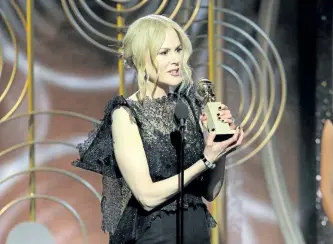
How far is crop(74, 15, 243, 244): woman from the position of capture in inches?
53.6

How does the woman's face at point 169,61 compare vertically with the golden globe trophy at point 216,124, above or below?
above

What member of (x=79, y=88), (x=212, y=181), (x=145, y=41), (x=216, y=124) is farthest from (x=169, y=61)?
(x=79, y=88)

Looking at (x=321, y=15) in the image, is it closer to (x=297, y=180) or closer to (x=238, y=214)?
(x=297, y=180)

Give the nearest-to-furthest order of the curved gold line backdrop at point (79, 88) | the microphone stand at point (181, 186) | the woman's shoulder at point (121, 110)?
1. the microphone stand at point (181, 186)
2. the woman's shoulder at point (121, 110)
3. the curved gold line backdrop at point (79, 88)

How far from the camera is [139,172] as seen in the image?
136 centimetres

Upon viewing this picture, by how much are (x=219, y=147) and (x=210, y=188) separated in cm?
19

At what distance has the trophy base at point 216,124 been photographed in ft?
4.27

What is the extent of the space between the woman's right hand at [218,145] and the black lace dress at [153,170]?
0.38 ft

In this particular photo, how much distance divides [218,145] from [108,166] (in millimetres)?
327

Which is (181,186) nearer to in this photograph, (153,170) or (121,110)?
(153,170)

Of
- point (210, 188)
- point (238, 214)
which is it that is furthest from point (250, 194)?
point (210, 188)

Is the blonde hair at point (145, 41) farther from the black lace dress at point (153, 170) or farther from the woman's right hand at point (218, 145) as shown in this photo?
the woman's right hand at point (218, 145)

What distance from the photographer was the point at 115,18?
2.44 metres

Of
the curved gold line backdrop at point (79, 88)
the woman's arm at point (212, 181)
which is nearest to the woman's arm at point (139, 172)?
the woman's arm at point (212, 181)
